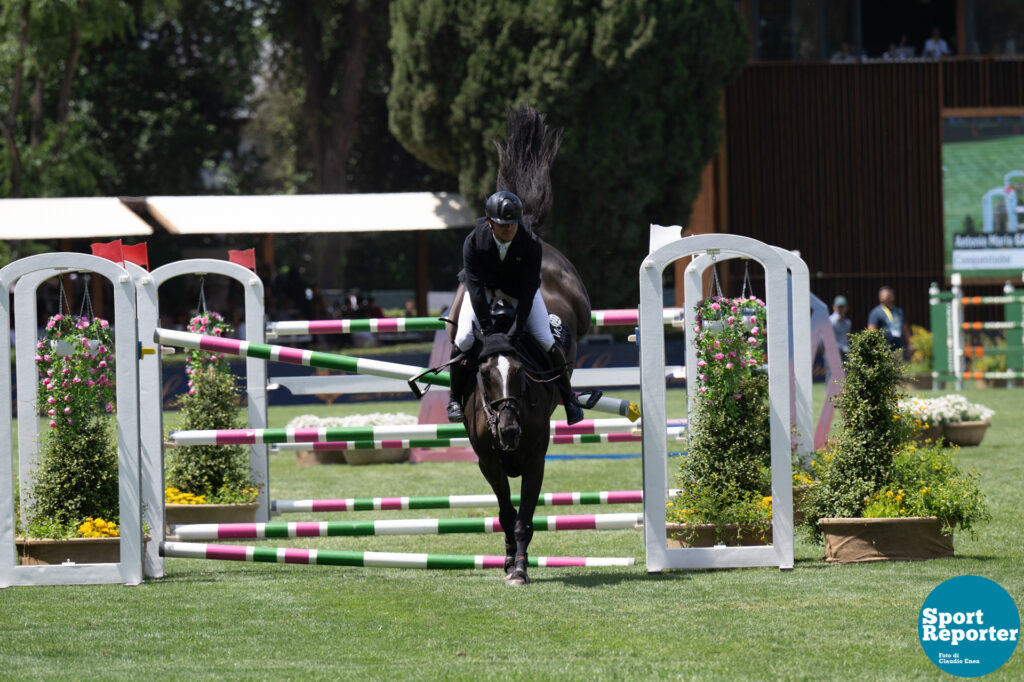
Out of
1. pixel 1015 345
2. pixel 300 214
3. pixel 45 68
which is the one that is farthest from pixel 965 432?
pixel 45 68

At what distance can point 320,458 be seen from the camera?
44.0ft

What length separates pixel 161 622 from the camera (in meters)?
5.73

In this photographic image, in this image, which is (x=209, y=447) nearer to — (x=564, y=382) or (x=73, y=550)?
(x=73, y=550)

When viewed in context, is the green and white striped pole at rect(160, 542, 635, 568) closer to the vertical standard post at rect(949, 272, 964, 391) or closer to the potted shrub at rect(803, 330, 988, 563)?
the potted shrub at rect(803, 330, 988, 563)

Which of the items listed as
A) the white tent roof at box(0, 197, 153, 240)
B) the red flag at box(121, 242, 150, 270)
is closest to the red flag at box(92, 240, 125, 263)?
the red flag at box(121, 242, 150, 270)

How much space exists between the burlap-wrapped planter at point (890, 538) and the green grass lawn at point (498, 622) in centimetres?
12

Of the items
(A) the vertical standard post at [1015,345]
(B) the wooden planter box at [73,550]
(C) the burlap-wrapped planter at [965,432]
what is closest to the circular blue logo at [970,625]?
Answer: (B) the wooden planter box at [73,550]

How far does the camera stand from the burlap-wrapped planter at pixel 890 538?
22.1ft

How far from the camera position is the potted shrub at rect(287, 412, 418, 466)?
42.2 ft

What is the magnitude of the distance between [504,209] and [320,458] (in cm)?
764

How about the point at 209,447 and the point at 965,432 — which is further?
the point at 965,432

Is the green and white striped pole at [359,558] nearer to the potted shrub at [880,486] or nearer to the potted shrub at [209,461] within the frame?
the potted shrub at [880,486]

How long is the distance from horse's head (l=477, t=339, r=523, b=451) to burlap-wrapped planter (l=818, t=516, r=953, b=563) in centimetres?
190

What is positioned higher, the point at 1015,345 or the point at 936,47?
the point at 936,47
